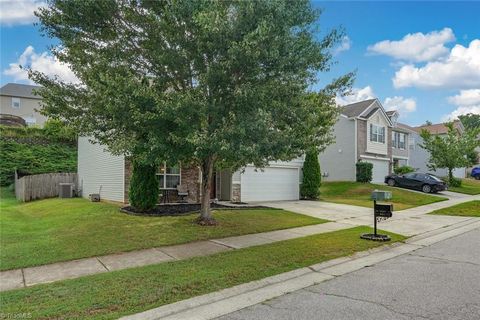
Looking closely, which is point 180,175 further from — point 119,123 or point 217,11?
point 217,11

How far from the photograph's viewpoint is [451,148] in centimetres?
2992

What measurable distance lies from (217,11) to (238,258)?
528cm

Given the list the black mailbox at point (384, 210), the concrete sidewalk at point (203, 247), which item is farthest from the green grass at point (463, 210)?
the black mailbox at point (384, 210)

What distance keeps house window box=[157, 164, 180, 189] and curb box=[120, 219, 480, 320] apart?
1055cm

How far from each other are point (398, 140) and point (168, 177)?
2831 centimetres

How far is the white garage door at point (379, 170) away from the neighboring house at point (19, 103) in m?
42.5

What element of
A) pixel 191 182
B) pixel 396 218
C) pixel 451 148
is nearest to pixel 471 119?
pixel 451 148

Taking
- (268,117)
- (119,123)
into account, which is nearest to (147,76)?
(119,123)

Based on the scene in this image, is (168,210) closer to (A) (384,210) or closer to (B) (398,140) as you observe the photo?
(A) (384,210)

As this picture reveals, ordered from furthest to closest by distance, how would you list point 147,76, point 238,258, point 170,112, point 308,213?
point 308,213, point 147,76, point 170,112, point 238,258

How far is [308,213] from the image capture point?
15336mm

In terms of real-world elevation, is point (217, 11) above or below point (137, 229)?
above

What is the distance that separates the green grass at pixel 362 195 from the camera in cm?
2103

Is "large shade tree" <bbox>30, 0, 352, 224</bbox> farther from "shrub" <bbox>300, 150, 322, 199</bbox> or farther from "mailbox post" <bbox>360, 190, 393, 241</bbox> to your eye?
"shrub" <bbox>300, 150, 322, 199</bbox>
